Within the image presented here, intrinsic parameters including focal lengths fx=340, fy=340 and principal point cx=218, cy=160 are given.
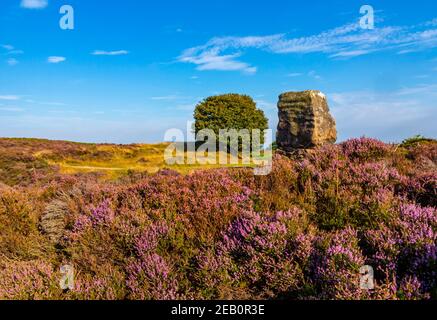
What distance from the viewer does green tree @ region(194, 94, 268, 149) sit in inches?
1991

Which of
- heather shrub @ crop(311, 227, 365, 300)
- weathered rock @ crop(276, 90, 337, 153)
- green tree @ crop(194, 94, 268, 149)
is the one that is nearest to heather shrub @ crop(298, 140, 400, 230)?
heather shrub @ crop(311, 227, 365, 300)

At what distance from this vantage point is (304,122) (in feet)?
45.9

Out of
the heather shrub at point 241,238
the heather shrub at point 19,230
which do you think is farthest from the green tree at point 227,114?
the heather shrub at point 241,238

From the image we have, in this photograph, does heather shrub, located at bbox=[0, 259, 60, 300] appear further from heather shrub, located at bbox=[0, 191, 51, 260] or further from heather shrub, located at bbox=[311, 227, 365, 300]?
heather shrub, located at bbox=[311, 227, 365, 300]

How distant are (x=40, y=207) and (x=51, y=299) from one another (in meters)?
3.69

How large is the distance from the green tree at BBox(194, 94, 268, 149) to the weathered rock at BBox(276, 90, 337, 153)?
3569cm

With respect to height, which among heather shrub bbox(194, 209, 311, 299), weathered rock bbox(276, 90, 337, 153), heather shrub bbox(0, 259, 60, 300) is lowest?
heather shrub bbox(0, 259, 60, 300)

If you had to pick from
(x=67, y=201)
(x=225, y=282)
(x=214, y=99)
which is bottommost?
(x=225, y=282)

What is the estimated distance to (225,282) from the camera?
3814mm

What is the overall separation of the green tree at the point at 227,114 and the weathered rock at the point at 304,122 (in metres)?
35.7

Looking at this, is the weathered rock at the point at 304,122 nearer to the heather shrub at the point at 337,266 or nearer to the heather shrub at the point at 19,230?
the heather shrub at the point at 19,230
